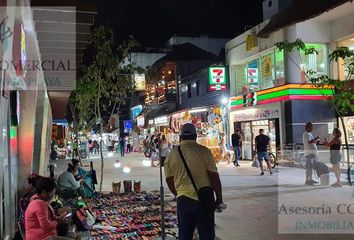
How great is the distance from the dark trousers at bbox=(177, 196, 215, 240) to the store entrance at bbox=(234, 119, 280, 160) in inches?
565

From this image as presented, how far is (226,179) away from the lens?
46.1 ft

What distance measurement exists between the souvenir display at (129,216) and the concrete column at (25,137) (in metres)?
1.64

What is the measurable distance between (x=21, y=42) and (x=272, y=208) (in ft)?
20.3

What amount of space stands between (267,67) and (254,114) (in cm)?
238

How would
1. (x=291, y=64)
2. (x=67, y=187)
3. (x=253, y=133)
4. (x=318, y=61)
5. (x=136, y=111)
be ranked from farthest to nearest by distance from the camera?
1. (x=136, y=111)
2. (x=253, y=133)
3. (x=318, y=61)
4. (x=291, y=64)
5. (x=67, y=187)

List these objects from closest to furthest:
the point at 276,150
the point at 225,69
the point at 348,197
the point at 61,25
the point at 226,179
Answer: the point at 61,25
the point at 348,197
the point at 226,179
the point at 276,150
the point at 225,69

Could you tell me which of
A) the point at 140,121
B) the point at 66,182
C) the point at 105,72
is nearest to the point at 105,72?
the point at 105,72

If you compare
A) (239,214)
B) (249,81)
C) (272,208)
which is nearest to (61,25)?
(239,214)

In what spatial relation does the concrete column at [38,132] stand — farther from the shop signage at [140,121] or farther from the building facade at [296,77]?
the shop signage at [140,121]

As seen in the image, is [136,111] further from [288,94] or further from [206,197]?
[206,197]

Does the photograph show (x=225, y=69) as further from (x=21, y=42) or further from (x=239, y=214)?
(x=21, y=42)

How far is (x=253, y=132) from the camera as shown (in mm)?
21031

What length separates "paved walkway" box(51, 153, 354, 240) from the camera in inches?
282

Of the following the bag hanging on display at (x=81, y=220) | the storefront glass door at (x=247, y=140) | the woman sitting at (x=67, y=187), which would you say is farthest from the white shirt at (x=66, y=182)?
the storefront glass door at (x=247, y=140)
